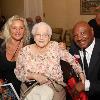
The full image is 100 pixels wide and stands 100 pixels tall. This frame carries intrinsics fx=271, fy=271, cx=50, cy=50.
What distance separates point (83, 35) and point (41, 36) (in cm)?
42

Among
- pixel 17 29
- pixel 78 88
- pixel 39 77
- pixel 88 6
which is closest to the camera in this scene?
pixel 78 88

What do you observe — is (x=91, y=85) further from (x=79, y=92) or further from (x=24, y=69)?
(x=24, y=69)

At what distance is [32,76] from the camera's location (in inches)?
104

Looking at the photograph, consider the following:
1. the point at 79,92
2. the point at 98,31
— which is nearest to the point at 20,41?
the point at 79,92

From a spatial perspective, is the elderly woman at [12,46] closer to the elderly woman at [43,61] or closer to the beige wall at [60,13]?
the elderly woman at [43,61]

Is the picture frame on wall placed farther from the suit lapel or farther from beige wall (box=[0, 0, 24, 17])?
the suit lapel

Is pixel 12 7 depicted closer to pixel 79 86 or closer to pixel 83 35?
pixel 83 35

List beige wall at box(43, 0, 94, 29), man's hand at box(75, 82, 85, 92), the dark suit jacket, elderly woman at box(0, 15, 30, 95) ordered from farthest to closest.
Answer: beige wall at box(43, 0, 94, 29), elderly woman at box(0, 15, 30, 95), the dark suit jacket, man's hand at box(75, 82, 85, 92)

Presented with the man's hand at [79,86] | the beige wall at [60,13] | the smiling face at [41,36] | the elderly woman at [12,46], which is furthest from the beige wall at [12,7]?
the man's hand at [79,86]

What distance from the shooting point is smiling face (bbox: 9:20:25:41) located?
305 centimetres

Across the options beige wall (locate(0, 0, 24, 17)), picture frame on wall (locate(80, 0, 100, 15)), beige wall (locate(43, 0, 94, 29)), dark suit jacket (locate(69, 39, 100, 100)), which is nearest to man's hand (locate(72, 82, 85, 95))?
dark suit jacket (locate(69, 39, 100, 100))

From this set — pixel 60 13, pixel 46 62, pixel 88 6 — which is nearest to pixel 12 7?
pixel 60 13

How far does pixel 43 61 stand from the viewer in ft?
8.79

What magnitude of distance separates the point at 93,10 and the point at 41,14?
7.09ft
